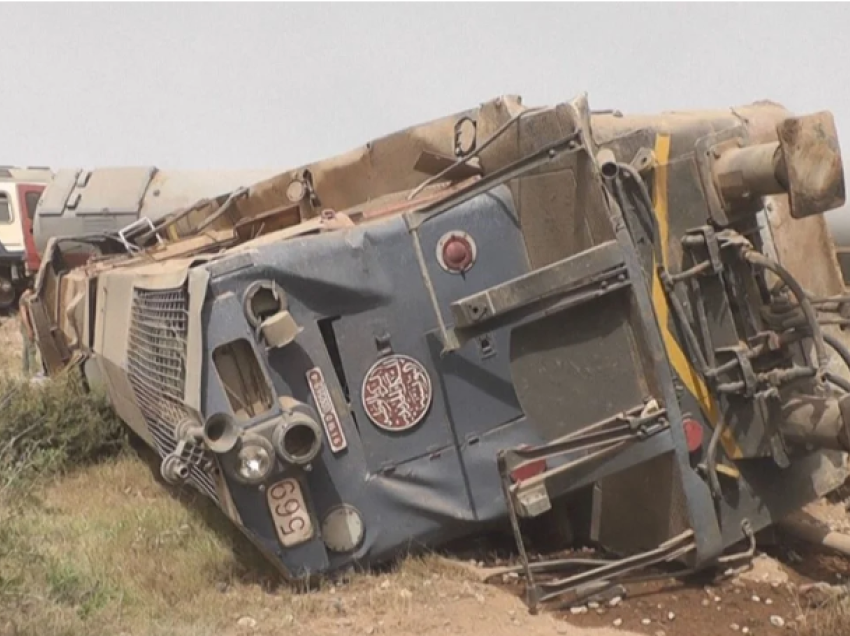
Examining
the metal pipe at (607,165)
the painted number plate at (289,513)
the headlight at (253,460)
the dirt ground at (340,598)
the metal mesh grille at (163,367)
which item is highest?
the metal pipe at (607,165)

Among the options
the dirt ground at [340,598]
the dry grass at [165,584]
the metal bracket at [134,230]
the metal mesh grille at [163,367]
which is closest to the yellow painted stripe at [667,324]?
the dirt ground at [340,598]

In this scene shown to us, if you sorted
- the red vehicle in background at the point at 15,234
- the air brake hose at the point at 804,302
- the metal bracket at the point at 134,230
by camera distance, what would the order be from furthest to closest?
the red vehicle in background at the point at 15,234 → the metal bracket at the point at 134,230 → the air brake hose at the point at 804,302

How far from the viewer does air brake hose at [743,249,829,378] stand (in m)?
3.76

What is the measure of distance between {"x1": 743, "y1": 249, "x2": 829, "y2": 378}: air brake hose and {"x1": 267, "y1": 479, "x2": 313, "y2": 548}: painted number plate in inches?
75.7

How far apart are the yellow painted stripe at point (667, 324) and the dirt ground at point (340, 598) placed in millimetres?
602

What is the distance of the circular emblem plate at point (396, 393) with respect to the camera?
3.96 m

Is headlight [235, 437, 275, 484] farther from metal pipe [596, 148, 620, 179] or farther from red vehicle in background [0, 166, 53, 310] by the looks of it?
red vehicle in background [0, 166, 53, 310]

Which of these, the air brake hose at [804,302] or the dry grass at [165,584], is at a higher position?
the air brake hose at [804,302]

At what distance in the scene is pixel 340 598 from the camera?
3.87 meters

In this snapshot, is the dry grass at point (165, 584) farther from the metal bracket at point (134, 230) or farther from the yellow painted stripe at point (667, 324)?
the metal bracket at point (134, 230)

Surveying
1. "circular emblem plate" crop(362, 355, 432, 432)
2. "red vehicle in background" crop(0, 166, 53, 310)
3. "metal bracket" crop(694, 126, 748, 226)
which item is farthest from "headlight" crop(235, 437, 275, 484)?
"red vehicle in background" crop(0, 166, 53, 310)

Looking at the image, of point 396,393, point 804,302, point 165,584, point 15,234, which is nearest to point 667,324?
point 804,302

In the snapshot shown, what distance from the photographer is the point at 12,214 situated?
57.1 feet

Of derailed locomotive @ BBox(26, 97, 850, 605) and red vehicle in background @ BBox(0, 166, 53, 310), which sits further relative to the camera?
red vehicle in background @ BBox(0, 166, 53, 310)
